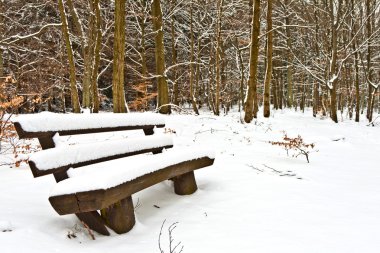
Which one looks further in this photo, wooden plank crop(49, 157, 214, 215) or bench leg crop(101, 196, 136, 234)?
bench leg crop(101, 196, 136, 234)

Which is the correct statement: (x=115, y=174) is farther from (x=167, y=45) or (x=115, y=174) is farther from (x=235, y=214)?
(x=167, y=45)

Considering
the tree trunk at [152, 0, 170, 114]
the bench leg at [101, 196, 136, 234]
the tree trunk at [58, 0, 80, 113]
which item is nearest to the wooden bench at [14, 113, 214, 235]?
the bench leg at [101, 196, 136, 234]

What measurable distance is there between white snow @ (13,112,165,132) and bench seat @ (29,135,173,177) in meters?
0.19

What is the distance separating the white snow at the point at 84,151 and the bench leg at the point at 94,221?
0.48m

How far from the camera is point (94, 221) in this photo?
280 cm

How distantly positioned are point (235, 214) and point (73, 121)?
6.13ft

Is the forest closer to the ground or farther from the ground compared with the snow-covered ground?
farther from the ground

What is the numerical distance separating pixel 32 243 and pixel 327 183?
3.88m

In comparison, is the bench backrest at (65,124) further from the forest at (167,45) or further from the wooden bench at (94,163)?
the forest at (167,45)

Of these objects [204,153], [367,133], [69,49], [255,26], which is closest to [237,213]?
[204,153]

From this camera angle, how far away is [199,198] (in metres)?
3.82

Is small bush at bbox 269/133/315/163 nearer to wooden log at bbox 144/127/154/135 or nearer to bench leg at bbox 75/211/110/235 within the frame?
wooden log at bbox 144/127/154/135

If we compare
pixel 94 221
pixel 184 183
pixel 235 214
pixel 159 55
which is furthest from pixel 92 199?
pixel 159 55

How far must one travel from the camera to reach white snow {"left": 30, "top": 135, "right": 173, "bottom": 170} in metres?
2.50
